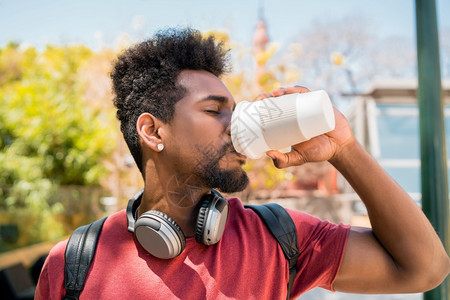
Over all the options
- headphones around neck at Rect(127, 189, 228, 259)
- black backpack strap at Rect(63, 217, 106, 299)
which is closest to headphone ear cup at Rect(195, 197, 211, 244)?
headphones around neck at Rect(127, 189, 228, 259)

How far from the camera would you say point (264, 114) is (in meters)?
1.25

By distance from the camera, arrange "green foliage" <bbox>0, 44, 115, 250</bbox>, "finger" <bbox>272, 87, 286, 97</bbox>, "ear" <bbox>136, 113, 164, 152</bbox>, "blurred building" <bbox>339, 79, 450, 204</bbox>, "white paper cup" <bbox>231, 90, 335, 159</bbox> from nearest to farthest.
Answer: "white paper cup" <bbox>231, 90, 335, 159</bbox>, "finger" <bbox>272, 87, 286, 97</bbox>, "ear" <bbox>136, 113, 164, 152</bbox>, "blurred building" <bbox>339, 79, 450, 204</bbox>, "green foliage" <bbox>0, 44, 115, 250</bbox>

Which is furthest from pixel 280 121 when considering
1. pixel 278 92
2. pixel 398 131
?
pixel 398 131

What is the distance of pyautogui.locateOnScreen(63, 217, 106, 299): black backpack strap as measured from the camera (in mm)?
1324

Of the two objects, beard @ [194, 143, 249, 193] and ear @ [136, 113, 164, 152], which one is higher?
ear @ [136, 113, 164, 152]

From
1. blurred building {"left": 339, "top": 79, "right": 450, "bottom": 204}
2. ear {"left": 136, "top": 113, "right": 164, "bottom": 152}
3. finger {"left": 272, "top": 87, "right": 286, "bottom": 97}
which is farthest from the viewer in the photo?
blurred building {"left": 339, "top": 79, "right": 450, "bottom": 204}

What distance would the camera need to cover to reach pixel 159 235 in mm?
1340

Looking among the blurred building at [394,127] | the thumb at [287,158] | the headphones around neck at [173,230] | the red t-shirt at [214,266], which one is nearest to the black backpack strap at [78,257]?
the red t-shirt at [214,266]

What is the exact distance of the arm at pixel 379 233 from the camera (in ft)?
4.45

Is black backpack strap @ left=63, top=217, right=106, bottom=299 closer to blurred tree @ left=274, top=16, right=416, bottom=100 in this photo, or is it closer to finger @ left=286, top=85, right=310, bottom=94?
finger @ left=286, top=85, right=310, bottom=94

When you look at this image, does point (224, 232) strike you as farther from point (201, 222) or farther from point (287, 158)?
point (287, 158)

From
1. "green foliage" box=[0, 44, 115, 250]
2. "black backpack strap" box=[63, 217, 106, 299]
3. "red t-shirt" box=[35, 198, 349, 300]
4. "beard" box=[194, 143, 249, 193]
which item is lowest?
"green foliage" box=[0, 44, 115, 250]

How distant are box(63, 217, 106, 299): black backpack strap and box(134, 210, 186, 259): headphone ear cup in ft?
0.51

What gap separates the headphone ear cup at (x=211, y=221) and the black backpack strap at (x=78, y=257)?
35 centimetres
